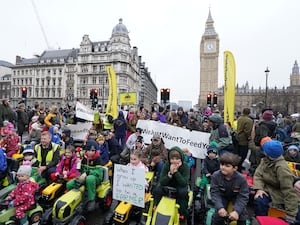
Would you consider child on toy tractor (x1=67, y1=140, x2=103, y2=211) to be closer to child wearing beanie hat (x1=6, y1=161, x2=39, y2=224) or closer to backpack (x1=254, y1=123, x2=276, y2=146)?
child wearing beanie hat (x1=6, y1=161, x2=39, y2=224)

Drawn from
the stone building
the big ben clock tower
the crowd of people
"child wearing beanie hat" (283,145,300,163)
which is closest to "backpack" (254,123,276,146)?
the crowd of people

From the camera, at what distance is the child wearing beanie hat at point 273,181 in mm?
3160

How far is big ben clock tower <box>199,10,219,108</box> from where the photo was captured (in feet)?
319

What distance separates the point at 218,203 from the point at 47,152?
3772 millimetres

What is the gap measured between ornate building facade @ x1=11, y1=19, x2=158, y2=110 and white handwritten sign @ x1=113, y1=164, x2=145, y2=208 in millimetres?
52855

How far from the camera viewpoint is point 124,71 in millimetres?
59438

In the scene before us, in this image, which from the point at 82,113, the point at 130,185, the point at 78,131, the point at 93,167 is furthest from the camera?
the point at 82,113

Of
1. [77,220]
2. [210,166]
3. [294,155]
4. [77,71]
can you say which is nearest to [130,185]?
[77,220]

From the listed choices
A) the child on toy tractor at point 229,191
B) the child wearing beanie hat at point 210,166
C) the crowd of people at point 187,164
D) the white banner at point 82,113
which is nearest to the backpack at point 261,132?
the crowd of people at point 187,164

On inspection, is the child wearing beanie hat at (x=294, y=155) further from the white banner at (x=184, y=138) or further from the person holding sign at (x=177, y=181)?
the person holding sign at (x=177, y=181)

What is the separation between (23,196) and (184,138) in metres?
4.09

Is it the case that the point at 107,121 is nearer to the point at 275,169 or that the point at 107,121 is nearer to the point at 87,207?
the point at 87,207

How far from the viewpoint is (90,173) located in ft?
13.9

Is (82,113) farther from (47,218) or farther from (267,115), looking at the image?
(267,115)
